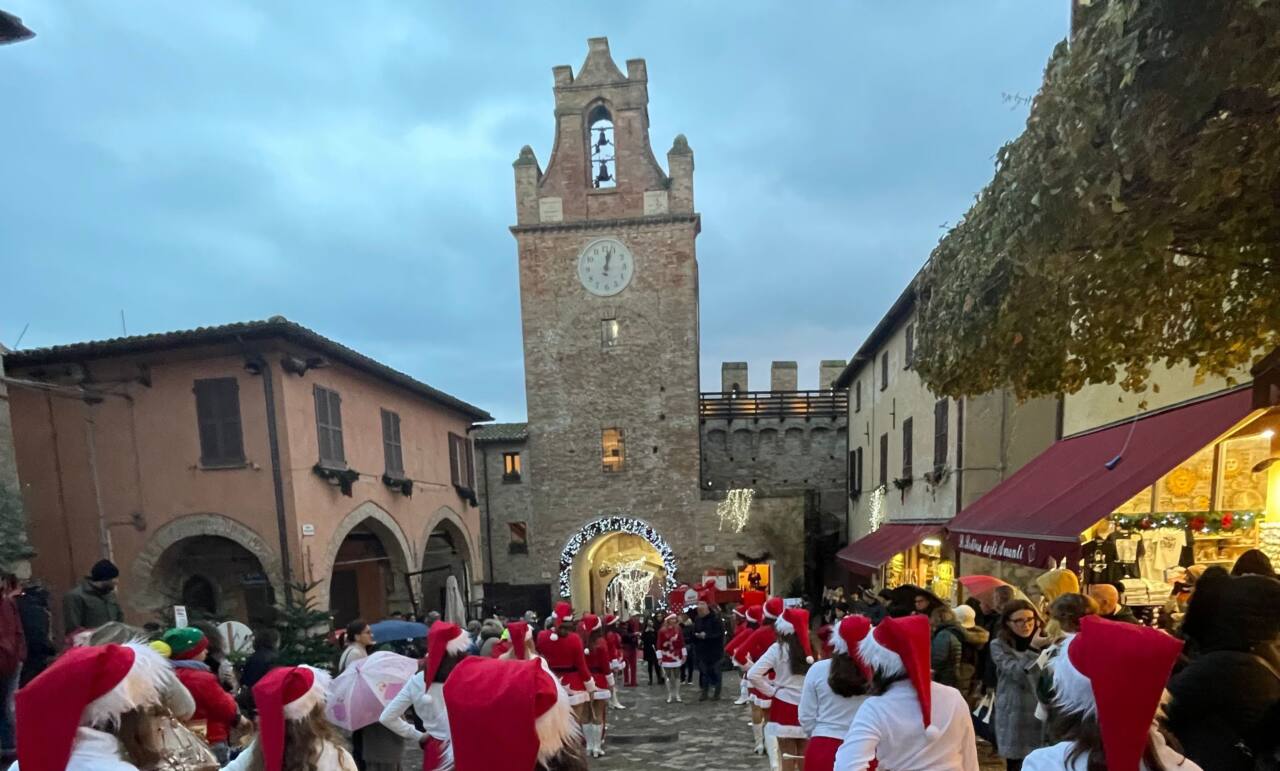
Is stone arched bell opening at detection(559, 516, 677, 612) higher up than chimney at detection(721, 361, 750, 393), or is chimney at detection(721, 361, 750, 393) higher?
chimney at detection(721, 361, 750, 393)

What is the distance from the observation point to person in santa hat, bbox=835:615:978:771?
292 centimetres

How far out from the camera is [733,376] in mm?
29391

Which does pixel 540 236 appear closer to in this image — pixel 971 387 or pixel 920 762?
pixel 971 387

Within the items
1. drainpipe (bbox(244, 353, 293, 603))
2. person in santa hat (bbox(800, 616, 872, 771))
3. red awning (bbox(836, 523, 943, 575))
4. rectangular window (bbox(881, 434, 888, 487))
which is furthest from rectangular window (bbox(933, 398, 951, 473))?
drainpipe (bbox(244, 353, 293, 603))

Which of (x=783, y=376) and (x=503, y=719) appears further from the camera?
(x=783, y=376)

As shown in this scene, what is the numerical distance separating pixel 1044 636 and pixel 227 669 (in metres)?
7.70

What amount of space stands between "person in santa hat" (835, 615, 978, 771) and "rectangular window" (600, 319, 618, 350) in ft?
70.8

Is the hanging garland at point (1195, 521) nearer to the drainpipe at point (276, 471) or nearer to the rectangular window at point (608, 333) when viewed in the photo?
the drainpipe at point (276, 471)

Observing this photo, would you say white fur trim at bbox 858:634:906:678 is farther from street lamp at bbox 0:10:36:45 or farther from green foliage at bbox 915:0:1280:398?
street lamp at bbox 0:10:36:45

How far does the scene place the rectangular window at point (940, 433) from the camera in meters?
13.0

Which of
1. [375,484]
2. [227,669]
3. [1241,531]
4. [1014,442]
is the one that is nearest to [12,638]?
[227,669]

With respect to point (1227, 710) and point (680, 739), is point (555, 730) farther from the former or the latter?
point (680, 739)

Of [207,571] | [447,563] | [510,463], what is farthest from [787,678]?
[510,463]

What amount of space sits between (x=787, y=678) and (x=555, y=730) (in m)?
4.40
